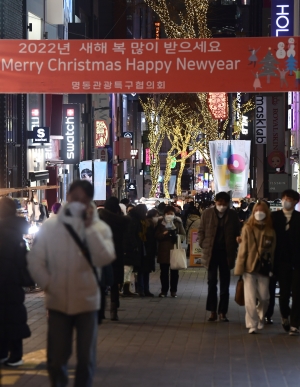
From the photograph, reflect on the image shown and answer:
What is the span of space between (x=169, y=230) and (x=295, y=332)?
6176 millimetres

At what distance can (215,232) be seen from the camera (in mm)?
13672

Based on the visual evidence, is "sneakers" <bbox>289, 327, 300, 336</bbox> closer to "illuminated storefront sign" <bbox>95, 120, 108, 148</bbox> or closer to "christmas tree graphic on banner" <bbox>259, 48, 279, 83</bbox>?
"christmas tree graphic on banner" <bbox>259, 48, 279, 83</bbox>

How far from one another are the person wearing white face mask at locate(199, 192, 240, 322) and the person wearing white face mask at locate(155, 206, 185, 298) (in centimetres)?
401

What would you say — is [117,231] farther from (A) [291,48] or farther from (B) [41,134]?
(B) [41,134]

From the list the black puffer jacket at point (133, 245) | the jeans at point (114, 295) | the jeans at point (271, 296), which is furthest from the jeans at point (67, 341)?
the black puffer jacket at point (133, 245)

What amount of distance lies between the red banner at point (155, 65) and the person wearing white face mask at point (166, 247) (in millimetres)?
2718

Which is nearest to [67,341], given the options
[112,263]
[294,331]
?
[294,331]

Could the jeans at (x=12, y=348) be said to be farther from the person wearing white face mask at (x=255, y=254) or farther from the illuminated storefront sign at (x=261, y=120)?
the illuminated storefront sign at (x=261, y=120)

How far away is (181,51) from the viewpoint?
16953 millimetres

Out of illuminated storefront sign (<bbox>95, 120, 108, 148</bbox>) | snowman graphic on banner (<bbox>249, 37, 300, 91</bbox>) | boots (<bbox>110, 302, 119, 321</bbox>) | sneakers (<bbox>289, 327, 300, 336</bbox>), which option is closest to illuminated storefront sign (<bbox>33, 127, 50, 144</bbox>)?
snowman graphic on banner (<bbox>249, 37, 300, 91</bbox>)

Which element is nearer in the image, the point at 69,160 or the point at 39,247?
the point at 39,247

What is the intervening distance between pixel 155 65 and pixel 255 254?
5.74 meters

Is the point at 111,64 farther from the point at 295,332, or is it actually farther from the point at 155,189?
the point at 155,189

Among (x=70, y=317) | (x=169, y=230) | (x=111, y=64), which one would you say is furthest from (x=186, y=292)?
(x=70, y=317)
